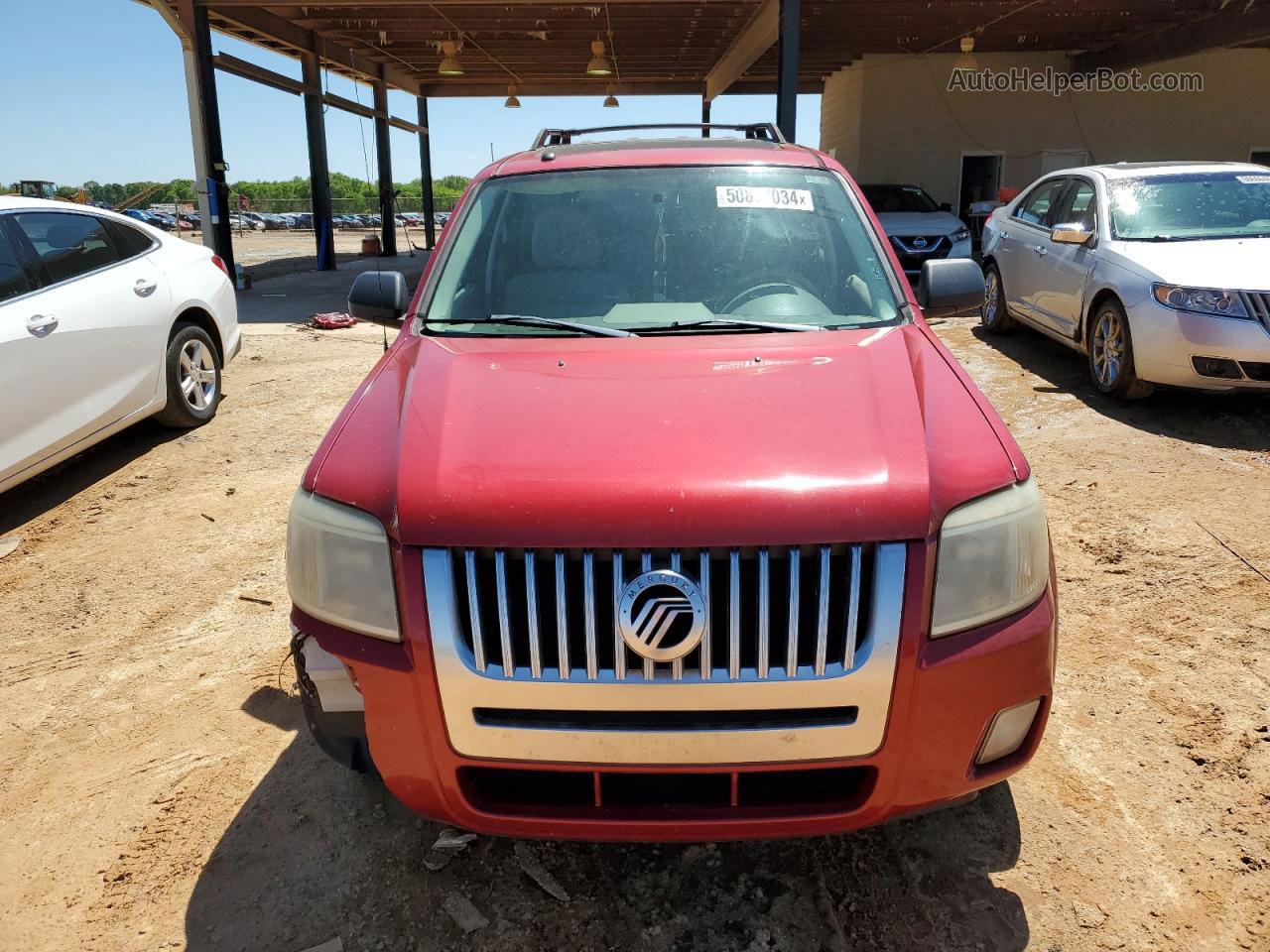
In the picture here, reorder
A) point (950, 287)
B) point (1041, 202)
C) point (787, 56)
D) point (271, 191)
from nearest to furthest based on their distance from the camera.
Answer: point (950, 287) < point (1041, 202) < point (787, 56) < point (271, 191)

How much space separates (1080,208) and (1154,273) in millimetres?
1538

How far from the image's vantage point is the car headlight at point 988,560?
189 centimetres

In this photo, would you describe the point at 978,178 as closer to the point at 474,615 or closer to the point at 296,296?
the point at 296,296

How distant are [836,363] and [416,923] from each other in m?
1.71

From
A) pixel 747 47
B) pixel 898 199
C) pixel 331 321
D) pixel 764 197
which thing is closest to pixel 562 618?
pixel 764 197

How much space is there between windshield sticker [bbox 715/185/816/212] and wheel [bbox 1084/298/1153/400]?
4065 mm

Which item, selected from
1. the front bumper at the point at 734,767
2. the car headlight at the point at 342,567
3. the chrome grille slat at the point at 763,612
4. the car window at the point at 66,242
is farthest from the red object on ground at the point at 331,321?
the chrome grille slat at the point at 763,612

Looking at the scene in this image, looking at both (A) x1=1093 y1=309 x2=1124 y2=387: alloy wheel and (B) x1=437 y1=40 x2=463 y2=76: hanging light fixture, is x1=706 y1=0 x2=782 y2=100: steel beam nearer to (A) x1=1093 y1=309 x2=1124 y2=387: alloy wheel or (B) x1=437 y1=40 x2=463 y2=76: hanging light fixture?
(B) x1=437 y1=40 x2=463 y2=76: hanging light fixture

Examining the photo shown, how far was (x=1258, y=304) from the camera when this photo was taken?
569cm

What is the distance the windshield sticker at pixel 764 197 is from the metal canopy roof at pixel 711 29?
34.2 ft

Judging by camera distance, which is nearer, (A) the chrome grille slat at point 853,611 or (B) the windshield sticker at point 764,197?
(A) the chrome grille slat at point 853,611

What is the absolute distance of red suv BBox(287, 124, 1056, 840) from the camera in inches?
72.5

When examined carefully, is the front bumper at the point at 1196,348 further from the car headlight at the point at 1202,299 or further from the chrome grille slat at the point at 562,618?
the chrome grille slat at the point at 562,618

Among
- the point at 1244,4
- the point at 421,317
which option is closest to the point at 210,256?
the point at 421,317
